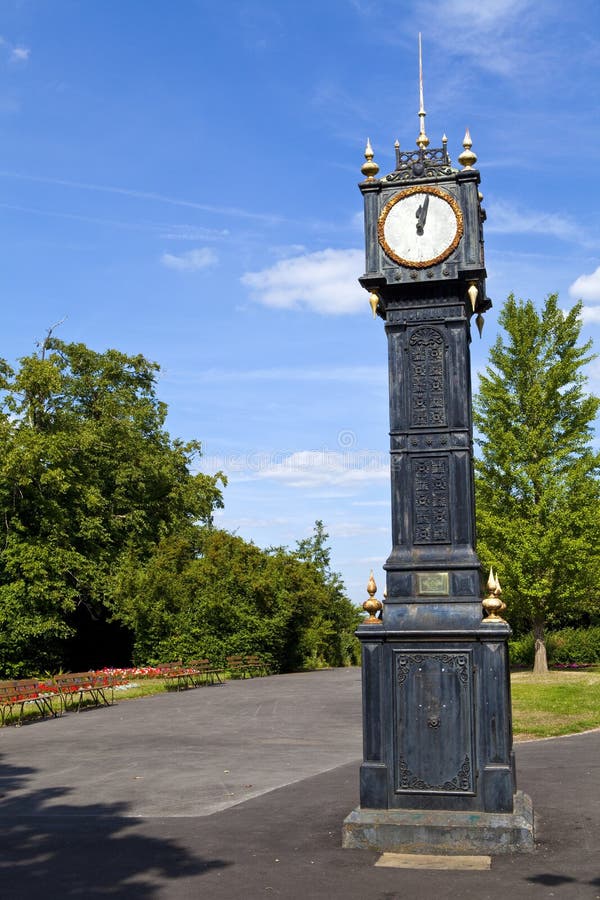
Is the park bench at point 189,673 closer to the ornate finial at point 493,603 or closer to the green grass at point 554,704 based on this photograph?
the green grass at point 554,704

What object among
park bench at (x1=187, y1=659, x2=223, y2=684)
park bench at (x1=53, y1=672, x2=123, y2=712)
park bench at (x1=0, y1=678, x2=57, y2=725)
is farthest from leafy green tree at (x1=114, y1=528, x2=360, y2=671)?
park bench at (x1=0, y1=678, x2=57, y2=725)

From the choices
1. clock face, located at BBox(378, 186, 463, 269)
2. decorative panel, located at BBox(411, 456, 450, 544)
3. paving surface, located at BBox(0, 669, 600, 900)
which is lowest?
paving surface, located at BBox(0, 669, 600, 900)

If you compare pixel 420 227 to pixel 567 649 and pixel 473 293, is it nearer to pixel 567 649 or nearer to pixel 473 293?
pixel 473 293

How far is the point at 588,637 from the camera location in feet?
113

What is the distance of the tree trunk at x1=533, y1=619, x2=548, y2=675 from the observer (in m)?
28.2

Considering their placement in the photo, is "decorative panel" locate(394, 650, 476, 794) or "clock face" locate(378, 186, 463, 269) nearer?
"decorative panel" locate(394, 650, 476, 794)

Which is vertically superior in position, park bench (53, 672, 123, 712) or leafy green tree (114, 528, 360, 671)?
leafy green tree (114, 528, 360, 671)

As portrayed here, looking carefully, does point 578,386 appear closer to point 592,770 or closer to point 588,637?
point 588,637

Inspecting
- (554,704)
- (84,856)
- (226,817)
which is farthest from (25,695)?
(84,856)

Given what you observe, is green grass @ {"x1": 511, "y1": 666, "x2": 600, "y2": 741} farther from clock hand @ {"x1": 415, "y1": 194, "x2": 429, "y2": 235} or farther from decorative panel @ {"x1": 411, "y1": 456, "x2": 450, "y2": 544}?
clock hand @ {"x1": 415, "y1": 194, "x2": 429, "y2": 235}

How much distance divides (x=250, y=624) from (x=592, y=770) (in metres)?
20.5

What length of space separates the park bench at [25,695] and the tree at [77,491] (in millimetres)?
9748

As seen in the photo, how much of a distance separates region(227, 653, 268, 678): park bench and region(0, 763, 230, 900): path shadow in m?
19.6

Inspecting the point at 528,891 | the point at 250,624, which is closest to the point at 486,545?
the point at 250,624
